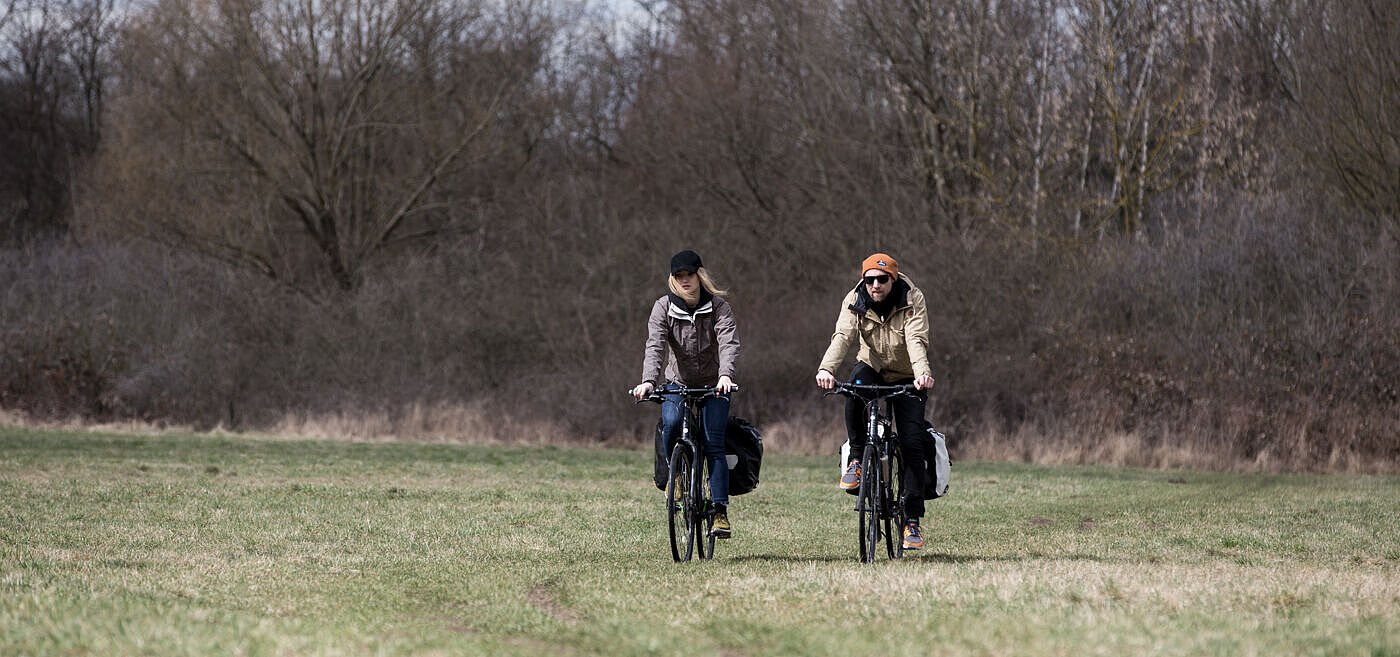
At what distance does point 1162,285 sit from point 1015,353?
332 cm

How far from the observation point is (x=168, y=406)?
36562 millimetres

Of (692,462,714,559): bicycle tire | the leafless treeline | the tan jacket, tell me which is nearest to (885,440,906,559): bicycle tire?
the tan jacket

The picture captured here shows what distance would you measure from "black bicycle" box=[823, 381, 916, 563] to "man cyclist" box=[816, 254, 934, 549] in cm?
10

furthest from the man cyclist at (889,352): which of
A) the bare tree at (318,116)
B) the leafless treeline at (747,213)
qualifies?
the bare tree at (318,116)

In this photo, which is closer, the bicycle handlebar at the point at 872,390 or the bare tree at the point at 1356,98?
the bicycle handlebar at the point at 872,390

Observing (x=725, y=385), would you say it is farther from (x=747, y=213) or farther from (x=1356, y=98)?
(x=747, y=213)

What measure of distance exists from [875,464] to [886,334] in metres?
0.88

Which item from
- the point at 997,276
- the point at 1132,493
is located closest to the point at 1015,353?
the point at 997,276

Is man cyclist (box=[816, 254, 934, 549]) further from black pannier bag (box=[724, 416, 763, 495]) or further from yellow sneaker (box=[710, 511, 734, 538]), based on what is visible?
yellow sneaker (box=[710, 511, 734, 538])

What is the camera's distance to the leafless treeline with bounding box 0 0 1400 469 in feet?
97.3

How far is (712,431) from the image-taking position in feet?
34.0

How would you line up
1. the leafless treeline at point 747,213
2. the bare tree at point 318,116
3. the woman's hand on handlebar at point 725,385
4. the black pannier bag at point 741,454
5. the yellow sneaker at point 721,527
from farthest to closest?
1. the bare tree at point 318,116
2. the leafless treeline at point 747,213
3. the black pannier bag at point 741,454
4. the yellow sneaker at point 721,527
5. the woman's hand on handlebar at point 725,385

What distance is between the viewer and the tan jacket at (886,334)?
9.98 metres

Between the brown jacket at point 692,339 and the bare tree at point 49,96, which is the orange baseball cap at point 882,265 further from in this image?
the bare tree at point 49,96
